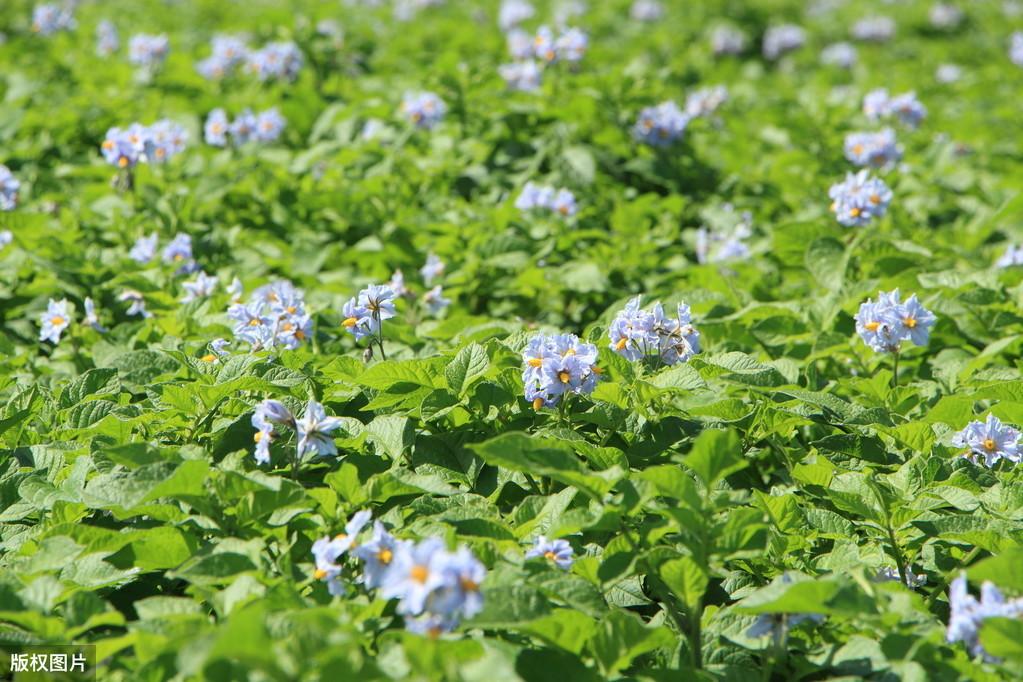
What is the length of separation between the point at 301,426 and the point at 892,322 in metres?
1.61

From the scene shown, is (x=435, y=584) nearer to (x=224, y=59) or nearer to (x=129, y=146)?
(x=129, y=146)

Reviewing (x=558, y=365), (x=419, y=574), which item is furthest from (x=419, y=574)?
(x=558, y=365)

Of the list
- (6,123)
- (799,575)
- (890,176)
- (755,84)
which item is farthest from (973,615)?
(755,84)

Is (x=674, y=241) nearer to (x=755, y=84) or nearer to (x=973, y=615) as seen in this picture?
(x=973, y=615)

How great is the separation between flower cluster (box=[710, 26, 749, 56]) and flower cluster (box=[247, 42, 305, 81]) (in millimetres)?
3955

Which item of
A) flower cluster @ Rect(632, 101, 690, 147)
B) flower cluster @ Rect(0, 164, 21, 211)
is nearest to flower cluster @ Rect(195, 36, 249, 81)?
flower cluster @ Rect(0, 164, 21, 211)

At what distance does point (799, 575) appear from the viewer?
7.35 ft

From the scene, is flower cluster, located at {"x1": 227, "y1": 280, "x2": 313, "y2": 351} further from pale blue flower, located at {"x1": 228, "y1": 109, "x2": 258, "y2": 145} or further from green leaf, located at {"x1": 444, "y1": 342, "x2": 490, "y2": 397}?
pale blue flower, located at {"x1": 228, "y1": 109, "x2": 258, "y2": 145}

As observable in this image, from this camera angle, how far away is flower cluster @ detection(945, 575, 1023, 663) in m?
1.93

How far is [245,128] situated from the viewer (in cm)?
523

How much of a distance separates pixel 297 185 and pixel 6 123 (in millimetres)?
1636

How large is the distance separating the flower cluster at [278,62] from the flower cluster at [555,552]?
4428mm

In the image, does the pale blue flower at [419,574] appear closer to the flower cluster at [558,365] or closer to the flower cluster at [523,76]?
the flower cluster at [558,365]

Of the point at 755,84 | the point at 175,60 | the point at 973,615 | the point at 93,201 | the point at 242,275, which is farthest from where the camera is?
the point at 755,84
